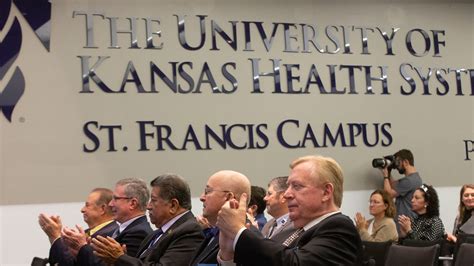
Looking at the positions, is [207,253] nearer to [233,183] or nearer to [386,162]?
[233,183]

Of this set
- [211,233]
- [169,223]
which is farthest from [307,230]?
[169,223]

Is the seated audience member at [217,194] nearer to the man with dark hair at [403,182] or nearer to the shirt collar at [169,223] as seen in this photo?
the shirt collar at [169,223]

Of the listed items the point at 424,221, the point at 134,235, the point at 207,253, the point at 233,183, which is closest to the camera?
the point at 207,253

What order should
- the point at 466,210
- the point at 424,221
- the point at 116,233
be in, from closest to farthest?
the point at 116,233 → the point at 424,221 → the point at 466,210

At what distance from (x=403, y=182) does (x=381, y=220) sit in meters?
1.29

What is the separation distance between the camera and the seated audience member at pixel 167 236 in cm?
483

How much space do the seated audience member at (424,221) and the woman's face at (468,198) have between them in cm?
25

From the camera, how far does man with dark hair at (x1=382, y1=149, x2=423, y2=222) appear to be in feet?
32.0

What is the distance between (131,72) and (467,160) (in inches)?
158

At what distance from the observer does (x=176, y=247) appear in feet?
16.4

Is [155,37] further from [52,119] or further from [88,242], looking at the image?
[88,242]

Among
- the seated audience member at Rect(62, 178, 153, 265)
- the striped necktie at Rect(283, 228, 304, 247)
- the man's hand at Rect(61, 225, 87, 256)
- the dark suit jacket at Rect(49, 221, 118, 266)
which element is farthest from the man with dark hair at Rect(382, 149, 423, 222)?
the striped necktie at Rect(283, 228, 304, 247)

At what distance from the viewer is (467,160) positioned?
1046 centimetres

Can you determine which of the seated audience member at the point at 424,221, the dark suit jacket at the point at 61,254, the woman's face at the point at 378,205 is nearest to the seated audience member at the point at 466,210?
the seated audience member at the point at 424,221
